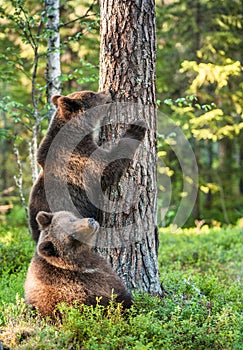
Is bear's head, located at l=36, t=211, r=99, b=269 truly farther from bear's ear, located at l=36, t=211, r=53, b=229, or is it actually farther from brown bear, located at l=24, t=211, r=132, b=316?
bear's ear, located at l=36, t=211, r=53, b=229

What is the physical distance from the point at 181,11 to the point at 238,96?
133 inches

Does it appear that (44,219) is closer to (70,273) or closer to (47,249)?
(47,249)

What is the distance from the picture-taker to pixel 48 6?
→ 905 cm

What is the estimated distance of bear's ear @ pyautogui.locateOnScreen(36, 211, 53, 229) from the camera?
5.25 meters

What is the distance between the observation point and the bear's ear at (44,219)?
207 inches

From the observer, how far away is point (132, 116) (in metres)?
5.68

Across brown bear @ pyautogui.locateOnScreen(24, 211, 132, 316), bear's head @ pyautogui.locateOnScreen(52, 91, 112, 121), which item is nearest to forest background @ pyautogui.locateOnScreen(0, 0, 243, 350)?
brown bear @ pyautogui.locateOnScreen(24, 211, 132, 316)

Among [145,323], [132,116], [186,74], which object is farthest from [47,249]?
[186,74]

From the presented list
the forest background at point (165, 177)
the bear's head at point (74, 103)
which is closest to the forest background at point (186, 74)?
the forest background at point (165, 177)

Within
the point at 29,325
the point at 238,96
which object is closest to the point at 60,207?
the point at 29,325

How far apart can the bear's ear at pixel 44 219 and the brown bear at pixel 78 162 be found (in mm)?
544

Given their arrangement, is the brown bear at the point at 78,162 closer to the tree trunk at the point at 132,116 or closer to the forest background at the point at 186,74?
the tree trunk at the point at 132,116

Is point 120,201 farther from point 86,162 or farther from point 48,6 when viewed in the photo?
point 48,6

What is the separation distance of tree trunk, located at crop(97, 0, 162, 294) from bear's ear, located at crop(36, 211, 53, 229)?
28.5 inches
